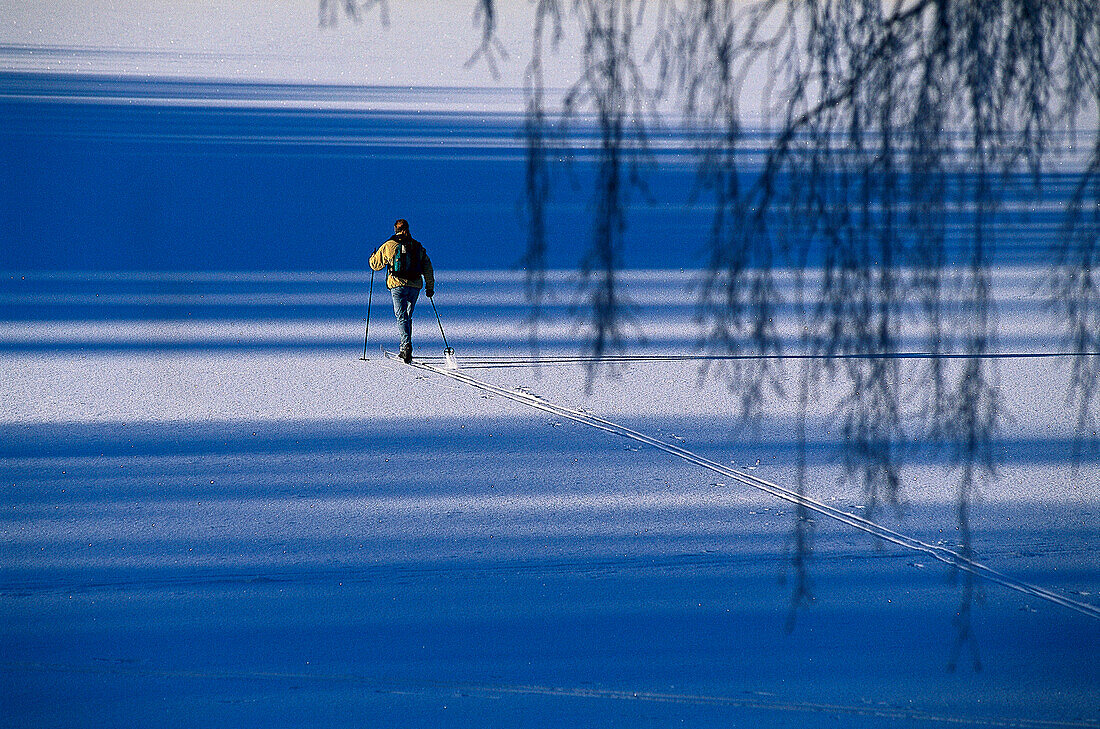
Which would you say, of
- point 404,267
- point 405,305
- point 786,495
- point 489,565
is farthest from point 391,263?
point 786,495

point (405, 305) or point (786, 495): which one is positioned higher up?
point (405, 305)

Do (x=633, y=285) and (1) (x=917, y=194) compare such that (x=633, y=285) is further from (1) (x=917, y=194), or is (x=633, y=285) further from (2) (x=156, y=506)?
(1) (x=917, y=194)

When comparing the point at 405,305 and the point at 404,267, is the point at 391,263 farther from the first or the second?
the point at 405,305

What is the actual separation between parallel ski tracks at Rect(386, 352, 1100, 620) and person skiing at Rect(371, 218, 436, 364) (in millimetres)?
492

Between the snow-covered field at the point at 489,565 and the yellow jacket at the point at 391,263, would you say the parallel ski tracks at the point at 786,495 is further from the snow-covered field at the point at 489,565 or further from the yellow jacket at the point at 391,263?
the yellow jacket at the point at 391,263

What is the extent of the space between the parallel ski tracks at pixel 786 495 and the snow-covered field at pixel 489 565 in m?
0.05

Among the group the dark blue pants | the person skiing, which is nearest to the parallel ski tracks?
the dark blue pants

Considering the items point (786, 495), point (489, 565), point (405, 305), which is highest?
point (405, 305)

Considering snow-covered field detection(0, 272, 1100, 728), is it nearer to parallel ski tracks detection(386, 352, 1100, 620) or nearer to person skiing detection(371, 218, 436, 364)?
parallel ski tracks detection(386, 352, 1100, 620)

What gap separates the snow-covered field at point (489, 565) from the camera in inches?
142

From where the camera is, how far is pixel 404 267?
6.53 metres

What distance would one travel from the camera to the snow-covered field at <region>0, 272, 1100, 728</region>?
361 centimetres

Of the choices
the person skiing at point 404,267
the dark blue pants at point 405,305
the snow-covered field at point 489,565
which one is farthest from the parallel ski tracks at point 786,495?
the person skiing at point 404,267

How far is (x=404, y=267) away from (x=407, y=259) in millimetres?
60
